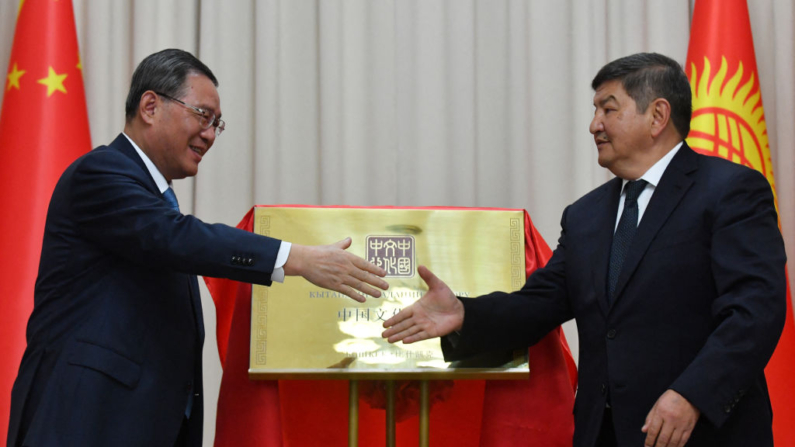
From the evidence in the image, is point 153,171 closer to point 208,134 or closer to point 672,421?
point 208,134

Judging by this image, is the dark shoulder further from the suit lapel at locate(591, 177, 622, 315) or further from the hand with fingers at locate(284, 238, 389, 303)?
the hand with fingers at locate(284, 238, 389, 303)

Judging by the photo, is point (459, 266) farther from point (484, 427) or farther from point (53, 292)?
point (53, 292)

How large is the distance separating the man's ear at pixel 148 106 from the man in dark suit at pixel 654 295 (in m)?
0.87

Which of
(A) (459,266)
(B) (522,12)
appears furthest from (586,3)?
(A) (459,266)

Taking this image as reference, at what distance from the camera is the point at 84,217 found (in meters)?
1.92

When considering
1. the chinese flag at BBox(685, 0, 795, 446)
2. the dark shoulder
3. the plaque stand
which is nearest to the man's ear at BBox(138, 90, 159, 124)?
the plaque stand

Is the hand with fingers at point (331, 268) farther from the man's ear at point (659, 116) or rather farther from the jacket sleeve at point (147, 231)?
the man's ear at point (659, 116)

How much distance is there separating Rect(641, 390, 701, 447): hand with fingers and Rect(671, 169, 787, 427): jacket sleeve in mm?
23

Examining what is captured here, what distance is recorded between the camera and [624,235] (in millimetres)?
2084

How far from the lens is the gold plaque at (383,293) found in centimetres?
223

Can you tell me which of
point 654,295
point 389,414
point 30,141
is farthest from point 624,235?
point 30,141

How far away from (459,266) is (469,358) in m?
0.28

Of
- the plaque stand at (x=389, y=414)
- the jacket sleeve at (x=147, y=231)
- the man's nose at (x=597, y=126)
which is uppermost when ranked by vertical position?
the man's nose at (x=597, y=126)

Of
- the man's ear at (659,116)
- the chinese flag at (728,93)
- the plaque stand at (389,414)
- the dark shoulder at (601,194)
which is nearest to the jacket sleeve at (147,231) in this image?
the plaque stand at (389,414)
